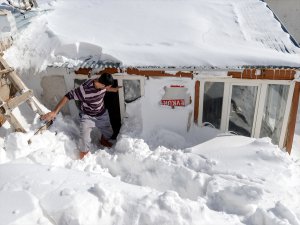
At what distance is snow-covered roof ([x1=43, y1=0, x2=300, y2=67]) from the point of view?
5891mm

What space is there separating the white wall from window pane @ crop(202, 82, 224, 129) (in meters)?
9.17

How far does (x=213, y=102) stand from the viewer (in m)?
6.64

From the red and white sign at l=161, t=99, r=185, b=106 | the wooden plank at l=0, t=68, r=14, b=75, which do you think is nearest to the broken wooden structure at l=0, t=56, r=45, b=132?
the wooden plank at l=0, t=68, r=14, b=75

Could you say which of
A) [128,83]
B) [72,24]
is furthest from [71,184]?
[72,24]

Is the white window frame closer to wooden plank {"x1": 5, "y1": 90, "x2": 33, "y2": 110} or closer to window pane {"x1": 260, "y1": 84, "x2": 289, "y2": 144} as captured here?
window pane {"x1": 260, "y1": 84, "x2": 289, "y2": 144}

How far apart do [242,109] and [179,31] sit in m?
2.22

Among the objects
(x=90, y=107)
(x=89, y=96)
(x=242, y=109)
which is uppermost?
(x=89, y=96)

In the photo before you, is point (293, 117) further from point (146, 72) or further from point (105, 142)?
point (105, 142)

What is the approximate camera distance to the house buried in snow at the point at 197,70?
19.3 feet

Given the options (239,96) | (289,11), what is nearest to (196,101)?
(239,96)

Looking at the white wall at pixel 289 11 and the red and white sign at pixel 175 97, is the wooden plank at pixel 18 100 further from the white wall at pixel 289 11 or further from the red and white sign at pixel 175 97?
the white wall at pixel 289 11

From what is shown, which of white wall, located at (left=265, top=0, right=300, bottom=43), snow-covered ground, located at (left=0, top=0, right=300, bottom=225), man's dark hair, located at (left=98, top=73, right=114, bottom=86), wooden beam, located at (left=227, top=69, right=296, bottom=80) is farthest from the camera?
white wall, located at (left=265, top=0, right=300, bottom=43)

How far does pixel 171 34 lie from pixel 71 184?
401cm

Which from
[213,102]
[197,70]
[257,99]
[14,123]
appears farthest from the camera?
[213,102]
